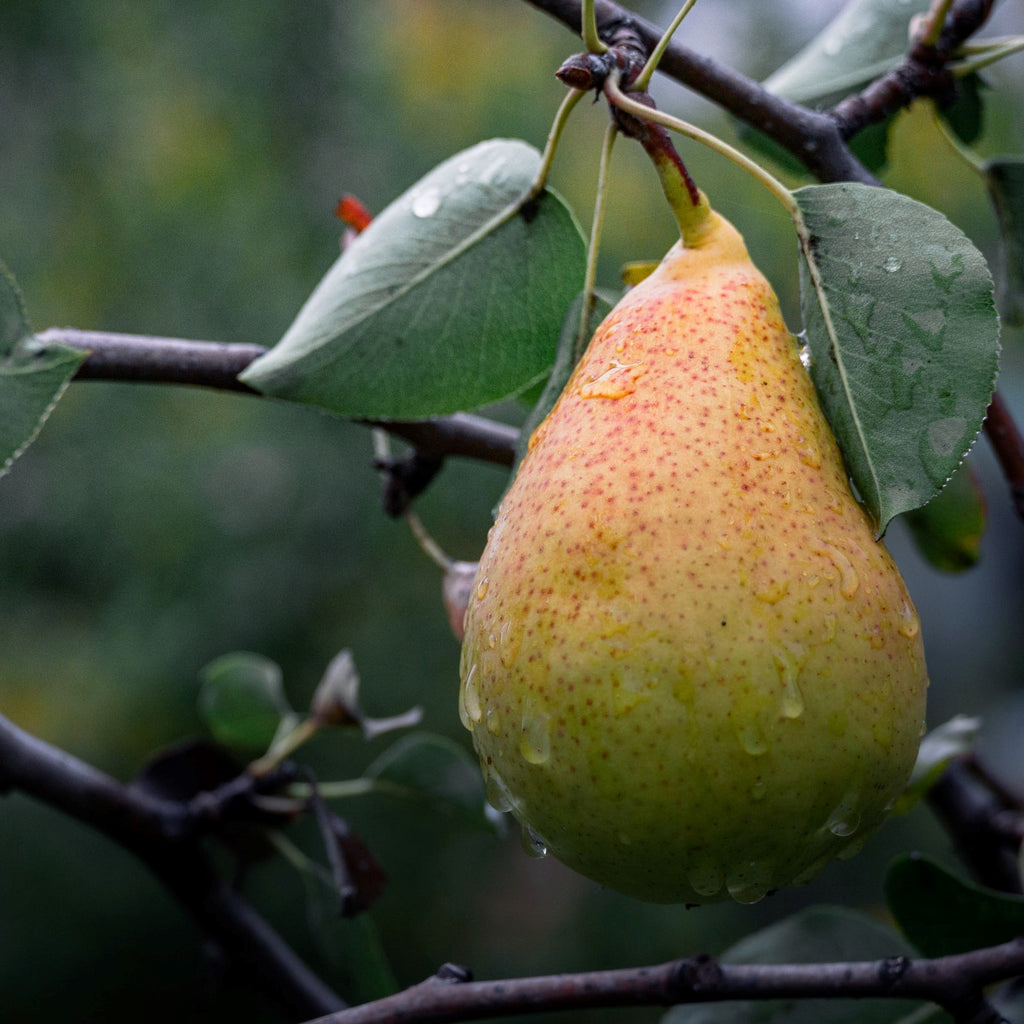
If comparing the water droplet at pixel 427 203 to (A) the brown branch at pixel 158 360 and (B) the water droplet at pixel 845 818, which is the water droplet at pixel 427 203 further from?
(B) the water droplet at pixel 845 818

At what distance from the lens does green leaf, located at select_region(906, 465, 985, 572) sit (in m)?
0.62

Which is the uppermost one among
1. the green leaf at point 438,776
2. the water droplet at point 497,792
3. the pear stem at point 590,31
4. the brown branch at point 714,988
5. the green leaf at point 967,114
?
the pear stem at point 590,31

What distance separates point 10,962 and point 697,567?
1.84 m

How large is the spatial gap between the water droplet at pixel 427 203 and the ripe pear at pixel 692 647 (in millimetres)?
172

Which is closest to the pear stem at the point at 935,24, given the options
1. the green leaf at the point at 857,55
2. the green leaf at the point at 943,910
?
the green leaf at the point at 857,55

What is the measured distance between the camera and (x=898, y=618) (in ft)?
1.21

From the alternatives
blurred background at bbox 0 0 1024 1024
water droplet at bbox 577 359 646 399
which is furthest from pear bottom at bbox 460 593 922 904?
blurred background at bbox 0 0 1024 1024

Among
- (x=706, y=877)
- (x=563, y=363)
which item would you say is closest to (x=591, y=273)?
(x=563, y=363)

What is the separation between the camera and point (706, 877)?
0.35 m

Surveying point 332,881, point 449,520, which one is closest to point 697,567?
point 332,881

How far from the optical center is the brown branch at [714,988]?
43cm

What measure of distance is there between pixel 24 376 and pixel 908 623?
0.35 meters

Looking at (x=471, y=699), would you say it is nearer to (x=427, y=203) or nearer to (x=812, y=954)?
(x=427, y=203)

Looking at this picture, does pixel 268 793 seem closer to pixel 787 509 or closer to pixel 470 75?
pixel 787 509
